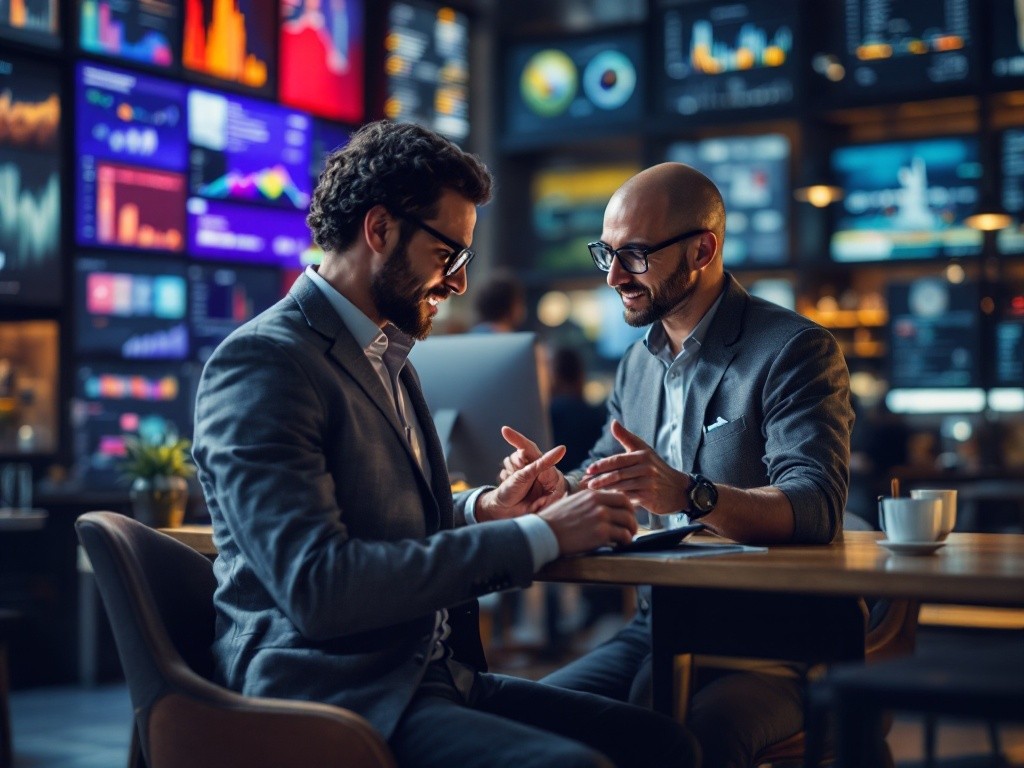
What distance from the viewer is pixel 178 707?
5.41 ft

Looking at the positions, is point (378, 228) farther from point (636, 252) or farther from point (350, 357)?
point (636, 252)

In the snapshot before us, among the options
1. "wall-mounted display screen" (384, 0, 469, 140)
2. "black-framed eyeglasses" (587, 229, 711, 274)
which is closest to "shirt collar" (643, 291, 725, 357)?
"black-framed eyeglasses" (587, 229, 711, 274)

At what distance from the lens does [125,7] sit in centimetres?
608

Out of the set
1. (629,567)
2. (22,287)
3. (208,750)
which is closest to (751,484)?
(629,567)

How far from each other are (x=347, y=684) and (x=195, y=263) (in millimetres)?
5094

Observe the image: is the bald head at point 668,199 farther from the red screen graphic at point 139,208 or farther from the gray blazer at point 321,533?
the red screen graphic at point 139,208

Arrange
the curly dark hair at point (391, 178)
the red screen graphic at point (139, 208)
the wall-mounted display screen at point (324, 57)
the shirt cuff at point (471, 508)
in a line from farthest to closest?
the wall-mounted display screen at point (324, 57), the red screen graphic at point (139, 208), the shirt cuff at point (471, 508), the curly dark hair at point (391, 178)

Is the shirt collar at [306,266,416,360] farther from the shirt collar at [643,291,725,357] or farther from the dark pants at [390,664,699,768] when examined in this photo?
the shirt collar at [643,291,725,357]

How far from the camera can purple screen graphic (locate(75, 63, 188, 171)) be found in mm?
5852

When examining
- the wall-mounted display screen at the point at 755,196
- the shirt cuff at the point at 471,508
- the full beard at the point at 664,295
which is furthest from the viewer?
the wall-mounted display screen at the point at 755,196

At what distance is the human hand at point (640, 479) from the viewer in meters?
1.94

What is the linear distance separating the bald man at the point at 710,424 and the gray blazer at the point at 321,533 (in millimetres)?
351

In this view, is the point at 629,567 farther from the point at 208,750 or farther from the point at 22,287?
the point at 22,287

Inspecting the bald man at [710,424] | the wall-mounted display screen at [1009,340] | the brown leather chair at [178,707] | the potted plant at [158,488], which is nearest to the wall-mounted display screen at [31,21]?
the potted plant at [158,488]
